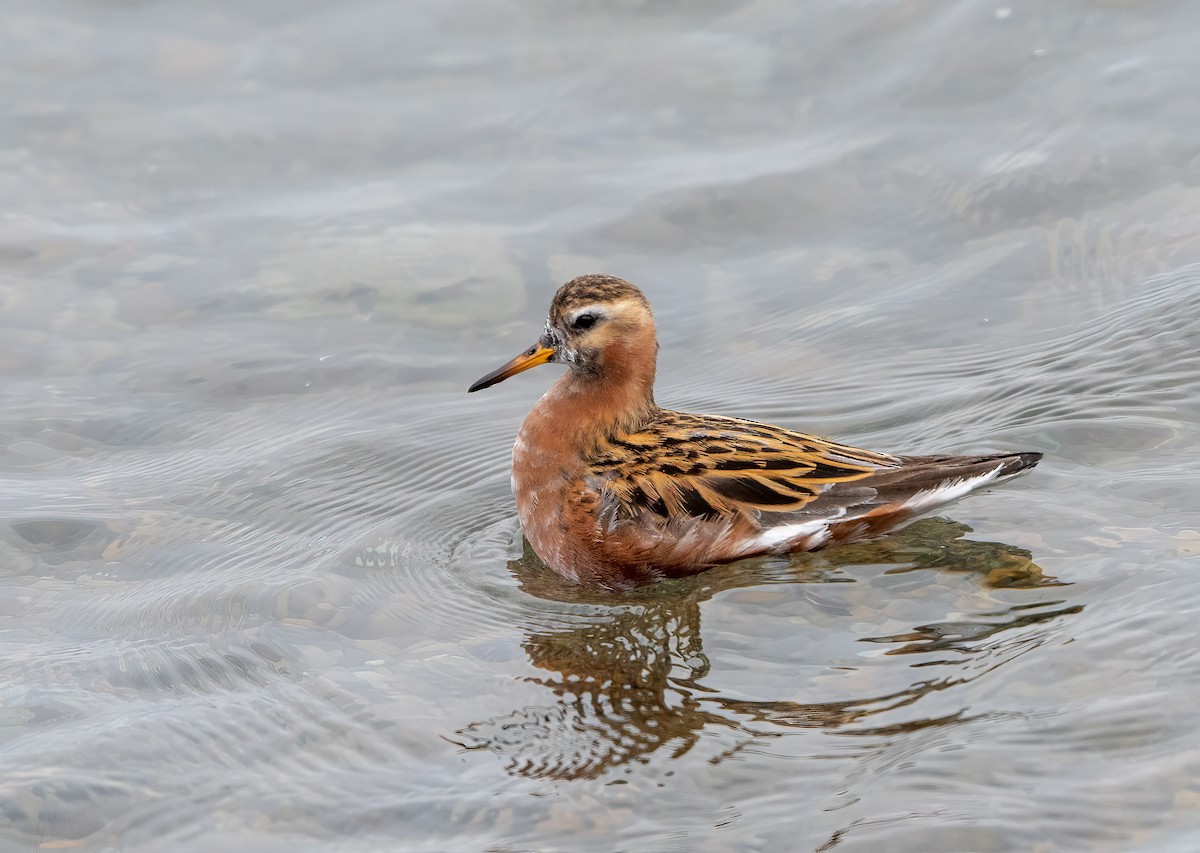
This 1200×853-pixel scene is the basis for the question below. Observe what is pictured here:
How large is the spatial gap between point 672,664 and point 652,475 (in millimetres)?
1492

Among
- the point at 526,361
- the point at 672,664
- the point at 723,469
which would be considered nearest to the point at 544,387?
the point at 526,361

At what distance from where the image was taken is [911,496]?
761 cm

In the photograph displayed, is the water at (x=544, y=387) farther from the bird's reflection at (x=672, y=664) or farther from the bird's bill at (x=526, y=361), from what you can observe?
the bird's bill at (x=526, y=361)

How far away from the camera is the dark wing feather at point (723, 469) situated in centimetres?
775

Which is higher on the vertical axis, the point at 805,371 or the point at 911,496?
the point at 805,371

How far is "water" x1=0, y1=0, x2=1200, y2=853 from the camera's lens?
19.2 ft

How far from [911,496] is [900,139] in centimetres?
503

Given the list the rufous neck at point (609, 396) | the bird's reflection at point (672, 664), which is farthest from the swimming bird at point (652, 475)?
the bird's reflection at point (672, 664)

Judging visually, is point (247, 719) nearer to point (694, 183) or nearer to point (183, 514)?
point (183, 514)

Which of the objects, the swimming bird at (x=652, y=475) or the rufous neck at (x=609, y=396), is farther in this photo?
the rufous neck at (x=609, y=396)

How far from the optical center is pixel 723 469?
7.89 metres

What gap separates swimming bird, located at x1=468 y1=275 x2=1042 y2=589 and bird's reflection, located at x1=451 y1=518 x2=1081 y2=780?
0.15m

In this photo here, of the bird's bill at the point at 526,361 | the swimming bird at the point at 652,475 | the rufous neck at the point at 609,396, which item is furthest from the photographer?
the bird's bill at the point at 526,361

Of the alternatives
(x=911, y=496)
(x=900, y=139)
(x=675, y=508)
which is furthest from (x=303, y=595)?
(x=900, y=139)
